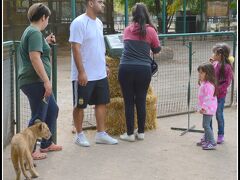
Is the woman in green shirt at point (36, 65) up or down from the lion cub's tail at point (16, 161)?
up

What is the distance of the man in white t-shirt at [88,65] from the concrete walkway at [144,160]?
14.4 inches

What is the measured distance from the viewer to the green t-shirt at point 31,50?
4.68m

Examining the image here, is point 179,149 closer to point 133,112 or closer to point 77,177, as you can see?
point 133,112

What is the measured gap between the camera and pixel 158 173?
15.3ft

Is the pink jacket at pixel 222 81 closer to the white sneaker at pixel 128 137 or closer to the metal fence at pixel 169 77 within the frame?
the metal fence at pixel 169 77

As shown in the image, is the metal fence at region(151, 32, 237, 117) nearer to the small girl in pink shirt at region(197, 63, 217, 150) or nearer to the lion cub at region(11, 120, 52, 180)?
the small girl in pink shirt at region(197, 63, 217, 150)

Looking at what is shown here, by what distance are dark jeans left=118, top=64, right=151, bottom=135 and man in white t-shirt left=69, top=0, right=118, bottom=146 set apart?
23 cm

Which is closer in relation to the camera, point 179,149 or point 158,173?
point 158,173

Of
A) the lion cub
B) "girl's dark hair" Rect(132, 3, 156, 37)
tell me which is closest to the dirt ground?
the lion cub

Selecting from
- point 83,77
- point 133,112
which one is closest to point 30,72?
point 83,77

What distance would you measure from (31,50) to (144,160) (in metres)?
1.67

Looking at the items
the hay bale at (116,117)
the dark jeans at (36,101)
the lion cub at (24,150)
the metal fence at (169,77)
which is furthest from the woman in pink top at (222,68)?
the lion cub at (24,150)

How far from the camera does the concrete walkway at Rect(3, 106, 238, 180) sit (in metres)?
4.59

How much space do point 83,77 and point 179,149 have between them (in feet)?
4.60
